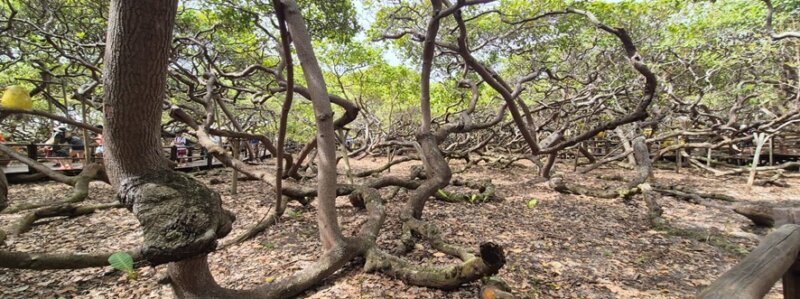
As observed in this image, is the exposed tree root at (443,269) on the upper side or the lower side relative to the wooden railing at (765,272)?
lower

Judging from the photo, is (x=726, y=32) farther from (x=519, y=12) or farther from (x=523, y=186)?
(x=523, y=186)

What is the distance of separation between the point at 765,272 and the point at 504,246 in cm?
213

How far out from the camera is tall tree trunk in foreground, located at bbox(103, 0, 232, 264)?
123cm

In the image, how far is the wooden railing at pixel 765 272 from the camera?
1.41 m

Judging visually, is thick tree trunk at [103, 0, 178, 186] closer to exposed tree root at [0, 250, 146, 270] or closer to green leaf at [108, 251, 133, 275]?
green leaf at [108, 251, 133, 275]

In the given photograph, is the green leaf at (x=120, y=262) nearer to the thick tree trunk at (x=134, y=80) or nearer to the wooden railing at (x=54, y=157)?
the thick tree trunk at (x=134, y=80)

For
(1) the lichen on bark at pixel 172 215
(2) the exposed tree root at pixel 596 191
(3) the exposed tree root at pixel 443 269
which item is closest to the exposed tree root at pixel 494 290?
(3) the exposed tree root at pixel 443 269

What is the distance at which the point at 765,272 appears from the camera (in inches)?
62.1

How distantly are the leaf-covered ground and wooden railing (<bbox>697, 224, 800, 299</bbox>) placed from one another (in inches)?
28.6

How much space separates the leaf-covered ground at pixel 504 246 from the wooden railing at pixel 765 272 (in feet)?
2.38

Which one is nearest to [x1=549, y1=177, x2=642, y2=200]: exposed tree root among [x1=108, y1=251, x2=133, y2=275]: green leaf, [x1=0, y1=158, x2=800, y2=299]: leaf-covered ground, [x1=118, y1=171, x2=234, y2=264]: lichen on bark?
[x1=0, y1=158, x2=800, y2=299]: leaf-covered ground

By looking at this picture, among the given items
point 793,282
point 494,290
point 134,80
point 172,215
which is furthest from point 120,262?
point 793,282

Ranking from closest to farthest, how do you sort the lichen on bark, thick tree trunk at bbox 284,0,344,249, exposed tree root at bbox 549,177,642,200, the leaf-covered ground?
the lichen on bark
thick tree trunk at bbox 284,0,344,249
the leaf-covered ground
exposed tree root at bbox 549,177,642,200

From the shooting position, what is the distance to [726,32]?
881 centimetres
